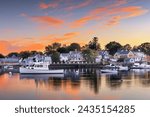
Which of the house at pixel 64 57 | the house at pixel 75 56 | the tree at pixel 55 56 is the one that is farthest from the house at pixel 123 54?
the tree at pixel 55 56

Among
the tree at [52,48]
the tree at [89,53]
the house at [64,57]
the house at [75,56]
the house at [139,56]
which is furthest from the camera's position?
the house at [139,56]

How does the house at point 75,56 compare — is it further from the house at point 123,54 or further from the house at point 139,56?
the house at point 139,56

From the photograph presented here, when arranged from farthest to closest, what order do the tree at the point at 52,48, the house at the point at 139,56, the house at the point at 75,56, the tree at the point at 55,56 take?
the house at the point at 139,56
the house at the point at 75,56
the tree at the point at 55,56
the tree at the point at 52,48

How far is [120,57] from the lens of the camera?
70.5 feet

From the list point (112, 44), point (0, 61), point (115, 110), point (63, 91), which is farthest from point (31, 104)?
point (0, 61)

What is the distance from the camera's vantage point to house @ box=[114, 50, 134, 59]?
21281mm

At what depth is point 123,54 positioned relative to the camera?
2172 cm

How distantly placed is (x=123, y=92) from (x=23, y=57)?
14.5m

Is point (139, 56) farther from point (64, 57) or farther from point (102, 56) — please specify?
point (64, 57)

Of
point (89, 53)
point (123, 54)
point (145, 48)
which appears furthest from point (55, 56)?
point (145, 48)

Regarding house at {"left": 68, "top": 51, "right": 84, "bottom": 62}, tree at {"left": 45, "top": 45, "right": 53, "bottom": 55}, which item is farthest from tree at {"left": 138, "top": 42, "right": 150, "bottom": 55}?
tree at {"left": 45, "top": 45, "right": 53, "bottom": 55}

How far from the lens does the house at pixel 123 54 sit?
2128 cm

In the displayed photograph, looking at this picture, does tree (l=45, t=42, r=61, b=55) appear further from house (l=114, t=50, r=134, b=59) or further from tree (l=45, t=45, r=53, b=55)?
house (l=114, t=50, r=134, b=59)

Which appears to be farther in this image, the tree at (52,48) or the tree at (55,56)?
the tree at (55,56)
